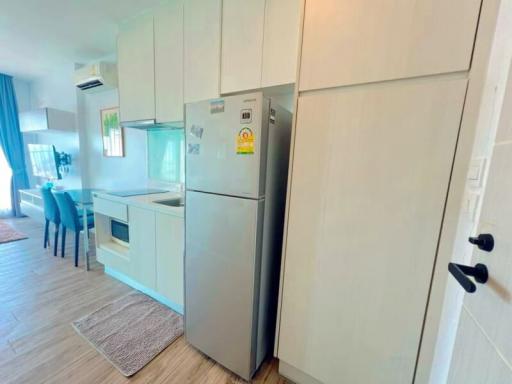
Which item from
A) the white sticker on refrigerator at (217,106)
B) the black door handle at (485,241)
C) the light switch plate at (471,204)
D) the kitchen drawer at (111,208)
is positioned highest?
the white sticker on refrigerator at (217,106)

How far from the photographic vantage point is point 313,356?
1.15 m

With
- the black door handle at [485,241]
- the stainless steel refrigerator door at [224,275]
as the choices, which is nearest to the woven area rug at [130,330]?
the stainless steel refrigerator door at [224,275]

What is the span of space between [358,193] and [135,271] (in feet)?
6.63

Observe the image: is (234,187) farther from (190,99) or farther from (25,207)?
(25,207)

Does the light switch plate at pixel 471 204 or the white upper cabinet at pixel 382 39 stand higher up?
the white upper cabinet at pixel 382 39

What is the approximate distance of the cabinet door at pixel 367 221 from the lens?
82 centimetres

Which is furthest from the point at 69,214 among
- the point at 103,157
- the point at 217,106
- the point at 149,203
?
the point at 217,106

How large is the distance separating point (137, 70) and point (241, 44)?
119 cm

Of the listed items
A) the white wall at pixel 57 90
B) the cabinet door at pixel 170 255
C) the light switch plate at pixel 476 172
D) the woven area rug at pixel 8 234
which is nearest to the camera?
the light switch plate at pixel 476 172

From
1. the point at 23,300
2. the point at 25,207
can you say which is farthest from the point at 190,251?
the point at 25,207

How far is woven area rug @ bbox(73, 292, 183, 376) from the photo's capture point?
1402mm

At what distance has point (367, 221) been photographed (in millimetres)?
945

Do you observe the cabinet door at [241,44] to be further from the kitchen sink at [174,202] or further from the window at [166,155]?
the kitchen sink at [174,202]

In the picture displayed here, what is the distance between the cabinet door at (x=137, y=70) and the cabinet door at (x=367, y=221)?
1612 mm
